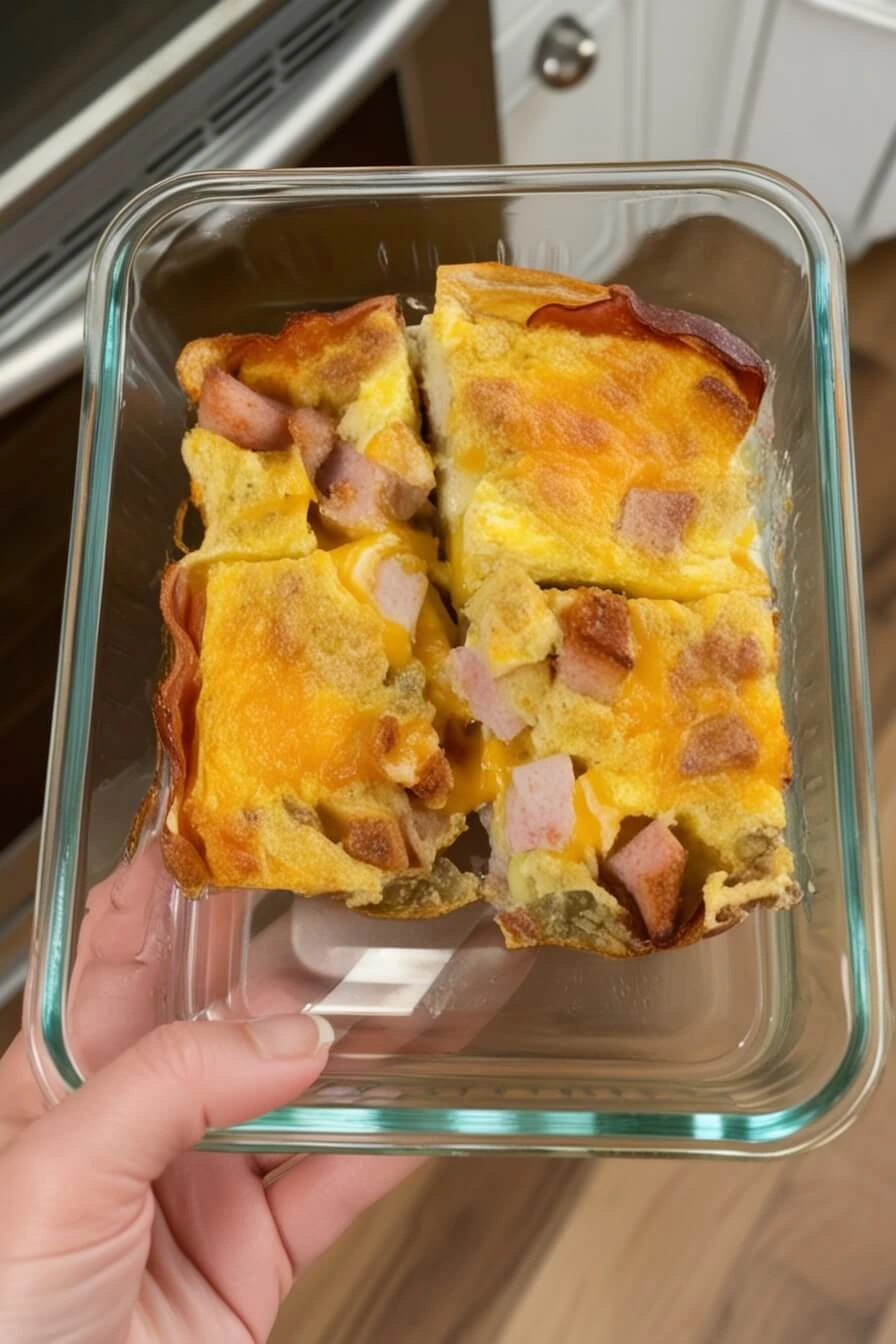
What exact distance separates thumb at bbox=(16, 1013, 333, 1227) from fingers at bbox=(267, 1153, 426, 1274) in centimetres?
36

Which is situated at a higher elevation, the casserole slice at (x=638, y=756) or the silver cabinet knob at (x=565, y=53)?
the silver cabinet knob at (x=565, y=53)

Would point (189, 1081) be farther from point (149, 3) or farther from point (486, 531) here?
point (149, 3)

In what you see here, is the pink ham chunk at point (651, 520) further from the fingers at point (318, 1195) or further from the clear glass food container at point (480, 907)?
the fingers at point (318, 1195)

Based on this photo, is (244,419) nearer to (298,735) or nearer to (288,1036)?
(298,735)

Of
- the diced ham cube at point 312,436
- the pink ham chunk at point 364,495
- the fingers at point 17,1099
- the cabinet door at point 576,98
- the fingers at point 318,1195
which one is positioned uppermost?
the cabinet door at point 576,98

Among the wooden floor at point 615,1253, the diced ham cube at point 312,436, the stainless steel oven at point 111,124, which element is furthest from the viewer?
the wooden floor at point 615,1253

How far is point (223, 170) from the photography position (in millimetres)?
891

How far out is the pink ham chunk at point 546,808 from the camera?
0.72m

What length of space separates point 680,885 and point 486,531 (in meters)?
0.26

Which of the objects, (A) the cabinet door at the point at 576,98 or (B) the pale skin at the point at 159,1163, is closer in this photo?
(B) the pale skin at the point at 159,1163

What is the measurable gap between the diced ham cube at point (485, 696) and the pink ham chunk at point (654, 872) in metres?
0.11

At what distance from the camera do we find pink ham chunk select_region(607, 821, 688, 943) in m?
0.71

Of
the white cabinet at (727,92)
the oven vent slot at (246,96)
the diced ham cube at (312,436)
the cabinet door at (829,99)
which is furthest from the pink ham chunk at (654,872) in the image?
the cabinet door at (829,99)

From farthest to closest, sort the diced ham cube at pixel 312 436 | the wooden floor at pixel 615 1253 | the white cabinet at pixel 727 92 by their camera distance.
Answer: the white cabinet at pixel 727 92
the wooden floor at pixel 615 1253
the diced ham cube at pixel 312 436
